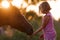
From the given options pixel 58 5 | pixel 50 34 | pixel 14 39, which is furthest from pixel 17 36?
pixel 58 5

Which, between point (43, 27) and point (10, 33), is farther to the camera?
point (10, 33)

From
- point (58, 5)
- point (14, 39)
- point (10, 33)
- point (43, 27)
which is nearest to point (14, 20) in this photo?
point (43, 27)

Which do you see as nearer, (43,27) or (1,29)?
(43,27)

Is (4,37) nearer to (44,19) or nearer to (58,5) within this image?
(44,19)

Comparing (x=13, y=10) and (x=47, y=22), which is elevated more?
(x=13, y=10)

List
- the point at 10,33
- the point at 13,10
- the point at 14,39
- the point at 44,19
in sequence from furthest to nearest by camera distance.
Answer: the point at 10,33 < the point at 14,39 < the point at 13,10 < the point at 44,19

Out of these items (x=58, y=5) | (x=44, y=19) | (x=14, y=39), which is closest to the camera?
(x=44, y=19)

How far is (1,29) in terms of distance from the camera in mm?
10977

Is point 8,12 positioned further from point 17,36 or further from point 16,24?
point 17,36

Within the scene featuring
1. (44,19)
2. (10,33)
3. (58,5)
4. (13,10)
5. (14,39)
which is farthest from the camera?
(58,5)

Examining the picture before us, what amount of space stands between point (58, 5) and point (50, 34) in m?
11.5

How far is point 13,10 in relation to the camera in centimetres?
541

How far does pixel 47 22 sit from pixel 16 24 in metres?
0.82

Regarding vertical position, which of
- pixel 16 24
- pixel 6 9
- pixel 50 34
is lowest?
pixel 50 34
